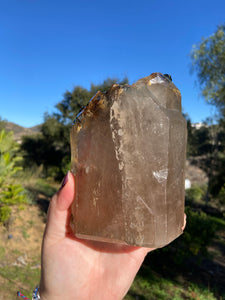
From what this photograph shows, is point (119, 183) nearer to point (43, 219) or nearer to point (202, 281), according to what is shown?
point (202, 281)

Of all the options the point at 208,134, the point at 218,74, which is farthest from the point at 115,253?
the point at 208,134

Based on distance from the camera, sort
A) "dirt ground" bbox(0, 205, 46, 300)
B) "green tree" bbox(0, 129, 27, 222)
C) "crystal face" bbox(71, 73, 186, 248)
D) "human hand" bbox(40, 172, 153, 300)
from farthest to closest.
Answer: "green tree" bbox(0, 129, 27, 222), "dirt ground" bbox(0, 205, 46, 300), "human hand" bbox(40, 172, 153, 300), "crystal face" bbox(71, 73, 186, 248)

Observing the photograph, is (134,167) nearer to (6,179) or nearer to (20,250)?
(20,250)

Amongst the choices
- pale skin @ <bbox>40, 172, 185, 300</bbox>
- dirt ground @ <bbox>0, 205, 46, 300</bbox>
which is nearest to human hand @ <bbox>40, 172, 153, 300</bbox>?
pale skin @ <bbox>40, 172, 185, 300</bbox>

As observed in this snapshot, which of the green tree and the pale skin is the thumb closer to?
the pale skin

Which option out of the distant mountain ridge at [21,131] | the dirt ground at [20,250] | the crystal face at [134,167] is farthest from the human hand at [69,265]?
the distant mountain ridge at [21,131]

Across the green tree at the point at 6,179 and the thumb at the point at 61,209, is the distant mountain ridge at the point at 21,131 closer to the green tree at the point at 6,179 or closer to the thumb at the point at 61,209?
the green tree at the point at 6,179

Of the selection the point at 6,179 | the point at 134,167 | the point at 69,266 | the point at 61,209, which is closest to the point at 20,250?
the point at 6,179
